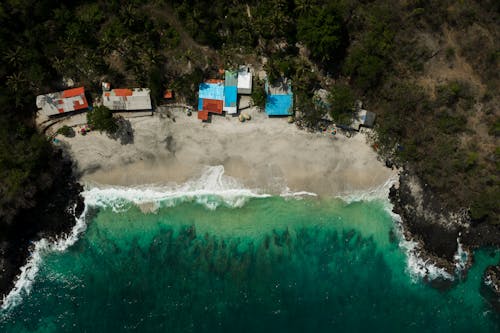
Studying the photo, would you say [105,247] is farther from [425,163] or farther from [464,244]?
[464,244]

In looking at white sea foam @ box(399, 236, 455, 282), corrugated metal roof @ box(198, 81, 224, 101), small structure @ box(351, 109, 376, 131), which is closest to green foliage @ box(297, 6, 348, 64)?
small structure @ box(351, 109, 376, 131)

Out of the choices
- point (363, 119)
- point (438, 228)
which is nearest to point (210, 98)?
point (363, 119)

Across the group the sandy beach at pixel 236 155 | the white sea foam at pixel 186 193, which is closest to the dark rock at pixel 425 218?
the sandy beach at pixel 236 155

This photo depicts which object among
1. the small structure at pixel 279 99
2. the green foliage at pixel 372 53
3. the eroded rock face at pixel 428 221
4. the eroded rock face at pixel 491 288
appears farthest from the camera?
the eroded rock face at pixel 491 288

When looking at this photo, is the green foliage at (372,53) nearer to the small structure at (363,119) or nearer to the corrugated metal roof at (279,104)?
the small structure at (363,119)

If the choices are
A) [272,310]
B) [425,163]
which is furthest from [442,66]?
[272,310]

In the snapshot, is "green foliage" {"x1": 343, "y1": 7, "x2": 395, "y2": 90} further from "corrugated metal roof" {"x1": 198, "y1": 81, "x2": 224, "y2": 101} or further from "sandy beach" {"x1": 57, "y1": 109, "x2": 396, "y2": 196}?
"corrugated metal roof" {"x1": 198, "y1": 81, "x2": 224, "y2": 101}

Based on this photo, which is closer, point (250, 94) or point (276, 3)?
point (276, 3)
